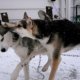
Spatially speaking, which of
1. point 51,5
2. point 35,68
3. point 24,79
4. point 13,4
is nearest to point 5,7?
point 13,4

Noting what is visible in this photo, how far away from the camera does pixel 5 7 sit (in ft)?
21.1

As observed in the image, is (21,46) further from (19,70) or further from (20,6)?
(20,6)

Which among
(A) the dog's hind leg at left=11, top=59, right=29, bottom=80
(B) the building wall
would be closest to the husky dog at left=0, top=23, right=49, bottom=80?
(A) the dog's hind leg at left=11, top=59, right=29, bottom=80

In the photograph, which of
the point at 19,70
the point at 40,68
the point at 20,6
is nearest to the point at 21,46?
the point at 19,70

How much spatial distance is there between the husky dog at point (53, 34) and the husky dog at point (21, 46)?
8 centimetres

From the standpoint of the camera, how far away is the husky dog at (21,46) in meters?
2.02

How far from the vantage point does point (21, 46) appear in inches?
85.5

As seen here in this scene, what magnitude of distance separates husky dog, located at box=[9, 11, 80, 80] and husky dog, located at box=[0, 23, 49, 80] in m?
0.08

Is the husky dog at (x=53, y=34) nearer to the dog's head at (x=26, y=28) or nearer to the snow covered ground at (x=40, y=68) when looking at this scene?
the dog's head at (x=26, y=28)

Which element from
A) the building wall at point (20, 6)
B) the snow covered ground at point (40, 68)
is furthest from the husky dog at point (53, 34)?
the building wall at point (20, 6)

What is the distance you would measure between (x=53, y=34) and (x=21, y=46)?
30cm

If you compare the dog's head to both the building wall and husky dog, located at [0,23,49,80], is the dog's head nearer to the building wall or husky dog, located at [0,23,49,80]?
husky dog, located at [0,23,49,80]

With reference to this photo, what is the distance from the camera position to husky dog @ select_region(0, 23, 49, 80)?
2018mm

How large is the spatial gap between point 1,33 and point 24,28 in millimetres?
198
